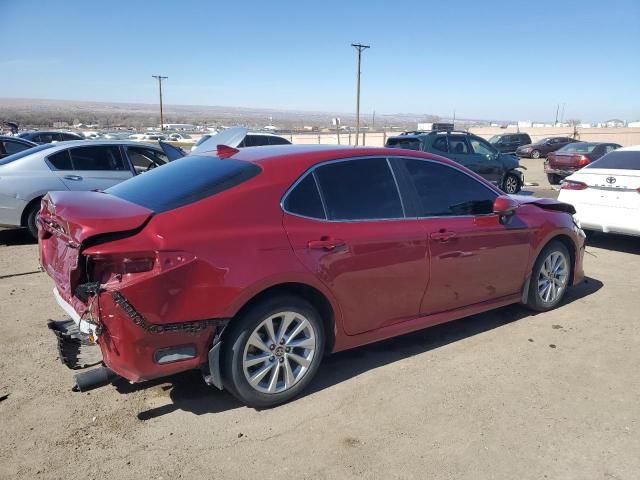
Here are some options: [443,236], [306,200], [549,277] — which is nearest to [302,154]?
[306,200]

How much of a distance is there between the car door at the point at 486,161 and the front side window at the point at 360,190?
10.4m

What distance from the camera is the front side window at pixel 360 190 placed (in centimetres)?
365

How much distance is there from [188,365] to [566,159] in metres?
16.7

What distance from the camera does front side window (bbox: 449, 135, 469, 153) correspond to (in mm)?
13422

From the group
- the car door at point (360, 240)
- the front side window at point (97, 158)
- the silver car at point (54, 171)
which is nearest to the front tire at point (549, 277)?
the car door at point (360, 240)

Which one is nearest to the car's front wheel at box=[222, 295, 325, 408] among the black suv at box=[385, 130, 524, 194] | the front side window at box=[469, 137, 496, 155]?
the black suv at box=[385, 130, 524, 194]

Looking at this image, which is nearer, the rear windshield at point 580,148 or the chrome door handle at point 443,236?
the chrome door handle at point 443,236

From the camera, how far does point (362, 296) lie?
367 centimetres

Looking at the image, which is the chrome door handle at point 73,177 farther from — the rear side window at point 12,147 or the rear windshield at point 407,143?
the rear windshield at point 407,143

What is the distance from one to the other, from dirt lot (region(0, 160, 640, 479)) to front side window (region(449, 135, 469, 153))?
929cm

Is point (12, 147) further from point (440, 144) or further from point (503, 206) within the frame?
point (503, 206)

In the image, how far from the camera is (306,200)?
3.52 m

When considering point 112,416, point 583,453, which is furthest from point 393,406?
point 112,416

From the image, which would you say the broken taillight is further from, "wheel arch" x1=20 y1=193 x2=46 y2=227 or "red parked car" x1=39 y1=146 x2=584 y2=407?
"wheel arch" x1=20 y1=193 x2=46 y2=227
